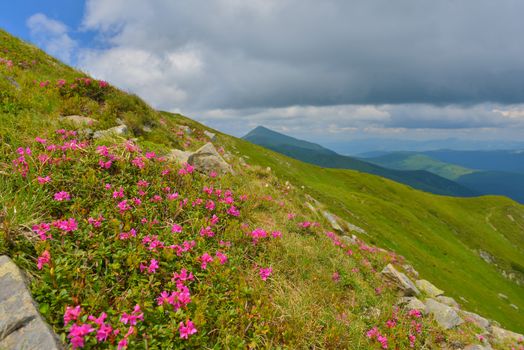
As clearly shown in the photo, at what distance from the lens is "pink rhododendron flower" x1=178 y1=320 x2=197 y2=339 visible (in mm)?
4293

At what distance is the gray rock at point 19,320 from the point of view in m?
3.59

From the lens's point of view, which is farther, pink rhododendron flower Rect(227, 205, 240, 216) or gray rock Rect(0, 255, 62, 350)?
pink rhododendron flower Rect(227, 205, 240, 216)

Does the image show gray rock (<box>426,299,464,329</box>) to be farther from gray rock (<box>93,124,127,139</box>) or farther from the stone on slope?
gray rock (<box>93,124,127,139</box>)

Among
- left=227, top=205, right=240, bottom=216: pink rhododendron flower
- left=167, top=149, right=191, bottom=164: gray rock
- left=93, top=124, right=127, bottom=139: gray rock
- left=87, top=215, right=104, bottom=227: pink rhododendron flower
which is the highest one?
left=93, top=124, right=127, bottom=139: gray rock

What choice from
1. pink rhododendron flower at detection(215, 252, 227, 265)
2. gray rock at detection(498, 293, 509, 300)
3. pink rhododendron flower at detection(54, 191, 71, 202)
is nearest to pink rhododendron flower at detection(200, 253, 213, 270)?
pink rhododendron flower at detection(215, 252, 227, 265)

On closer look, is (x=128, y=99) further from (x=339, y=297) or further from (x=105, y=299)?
(x=339, y=297)

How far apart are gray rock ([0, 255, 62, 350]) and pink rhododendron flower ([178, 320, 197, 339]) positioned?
1607mm

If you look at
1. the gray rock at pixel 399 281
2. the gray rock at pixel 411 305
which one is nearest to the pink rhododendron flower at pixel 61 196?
the gray rock at pixel 411 305

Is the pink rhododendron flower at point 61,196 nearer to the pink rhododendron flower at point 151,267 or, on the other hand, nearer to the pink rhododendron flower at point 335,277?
the pink rhododendron flower at point 151,267

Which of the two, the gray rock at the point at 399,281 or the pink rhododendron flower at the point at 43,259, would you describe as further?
the gray rock at the point at 399,281

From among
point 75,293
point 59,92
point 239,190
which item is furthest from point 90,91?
point 75,293

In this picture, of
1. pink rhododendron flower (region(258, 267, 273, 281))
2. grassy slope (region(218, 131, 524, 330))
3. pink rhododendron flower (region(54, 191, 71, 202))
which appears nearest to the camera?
pink rhododendron flower (region(54, 191, 71, 202))

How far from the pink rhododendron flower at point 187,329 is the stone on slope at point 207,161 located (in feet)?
23.2

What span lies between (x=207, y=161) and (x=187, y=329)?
7886 millimetres
